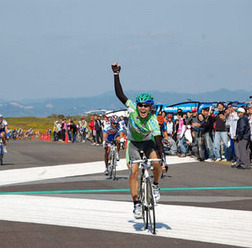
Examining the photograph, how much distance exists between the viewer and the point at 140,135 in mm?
8219

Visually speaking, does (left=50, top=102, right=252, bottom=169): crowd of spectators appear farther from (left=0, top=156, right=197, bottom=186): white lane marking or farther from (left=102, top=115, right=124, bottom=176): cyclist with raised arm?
(left=0, top=156, right=197, bottom=186): white lane marking

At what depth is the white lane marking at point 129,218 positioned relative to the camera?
7.63m

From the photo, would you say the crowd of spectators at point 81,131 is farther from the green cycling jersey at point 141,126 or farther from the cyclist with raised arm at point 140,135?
the green cycling jersey at point 141,126

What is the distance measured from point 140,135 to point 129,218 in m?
1.47

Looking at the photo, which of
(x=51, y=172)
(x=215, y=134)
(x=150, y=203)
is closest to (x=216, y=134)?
(x=215, y=134)

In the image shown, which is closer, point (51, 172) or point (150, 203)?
point (150, 203)

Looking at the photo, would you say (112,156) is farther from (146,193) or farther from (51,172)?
(146,193)

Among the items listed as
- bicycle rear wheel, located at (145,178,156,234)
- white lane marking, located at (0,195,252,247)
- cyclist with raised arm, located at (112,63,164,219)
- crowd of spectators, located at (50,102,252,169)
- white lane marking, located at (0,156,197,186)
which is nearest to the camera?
bicycle rear wheel, located at (145,178,156,234)

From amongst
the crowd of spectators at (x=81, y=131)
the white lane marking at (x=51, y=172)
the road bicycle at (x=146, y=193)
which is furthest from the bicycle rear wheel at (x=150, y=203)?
the crowd of spectators at (x=81, y=131)

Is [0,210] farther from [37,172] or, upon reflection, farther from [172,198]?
[37,172]

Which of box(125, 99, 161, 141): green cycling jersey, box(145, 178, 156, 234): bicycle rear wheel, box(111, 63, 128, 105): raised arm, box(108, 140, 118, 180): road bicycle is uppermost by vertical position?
box(111, 63, 128, 105): raised arm

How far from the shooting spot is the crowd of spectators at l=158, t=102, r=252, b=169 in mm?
17922

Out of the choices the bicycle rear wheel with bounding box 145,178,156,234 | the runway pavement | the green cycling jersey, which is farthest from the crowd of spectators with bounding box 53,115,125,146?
the bicycle rear wheel with bounding box 145,178,156,234

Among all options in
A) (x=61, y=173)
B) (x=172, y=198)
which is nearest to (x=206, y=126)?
(x=61, y=173)
